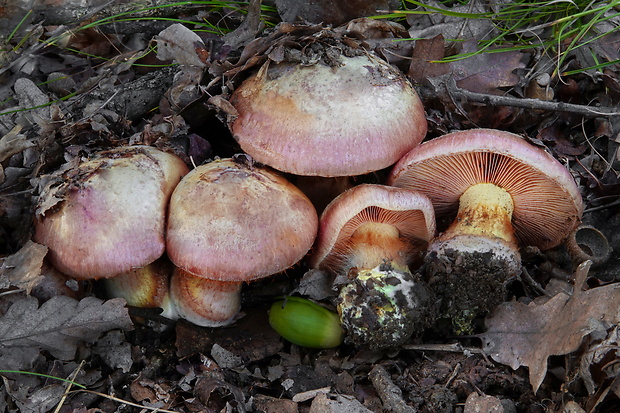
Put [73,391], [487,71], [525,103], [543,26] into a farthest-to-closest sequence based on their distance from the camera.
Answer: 1. [487,71]
2. [543,26]
3. [525,103]
4. [73,391]

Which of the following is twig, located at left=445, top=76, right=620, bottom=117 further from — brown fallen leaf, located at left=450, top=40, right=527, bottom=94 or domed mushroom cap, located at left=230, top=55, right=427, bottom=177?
domed mushroom cap, located at left=230, top=55, right=427, bottom=177

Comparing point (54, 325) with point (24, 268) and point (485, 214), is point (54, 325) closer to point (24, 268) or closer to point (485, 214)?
point (24, 268)

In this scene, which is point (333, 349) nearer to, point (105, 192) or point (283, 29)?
point (105, 192)

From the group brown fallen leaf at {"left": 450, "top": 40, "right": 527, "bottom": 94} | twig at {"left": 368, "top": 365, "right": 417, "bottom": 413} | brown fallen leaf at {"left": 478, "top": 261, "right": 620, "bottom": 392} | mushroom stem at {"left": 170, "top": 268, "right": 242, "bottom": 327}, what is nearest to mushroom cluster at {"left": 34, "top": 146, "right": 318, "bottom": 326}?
mushroom stem at {"left": 170, "top": 268, "right": 242, "bottom": 327}

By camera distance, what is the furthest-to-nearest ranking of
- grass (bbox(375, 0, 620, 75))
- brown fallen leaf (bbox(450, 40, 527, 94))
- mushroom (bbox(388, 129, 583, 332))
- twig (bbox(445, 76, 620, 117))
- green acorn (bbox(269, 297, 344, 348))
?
brown fallen leaf (bbox(450, 40, 527, 94)) → grass (bbox(375, 0, 620, 75)) → twig (bbox(445, 76, 620, 117)) → green acorn (bbox(269, 297, 344, 348)) → mushroom (bbox(388, 129, 583, 332))

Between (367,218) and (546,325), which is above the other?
(367,218)

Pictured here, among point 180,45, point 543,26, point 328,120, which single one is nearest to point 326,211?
point 328,120
